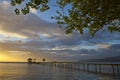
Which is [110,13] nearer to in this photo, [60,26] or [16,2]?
[60,26]

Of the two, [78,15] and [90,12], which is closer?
[90,12]

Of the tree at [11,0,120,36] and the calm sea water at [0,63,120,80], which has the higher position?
the tree at [11,0,120,36]

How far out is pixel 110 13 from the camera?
14.0 m

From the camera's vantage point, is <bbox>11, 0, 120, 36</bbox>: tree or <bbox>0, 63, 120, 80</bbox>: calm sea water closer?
<bbox>11, 0, 120, 36</bbox>: tree

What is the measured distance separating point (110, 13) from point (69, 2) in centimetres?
259

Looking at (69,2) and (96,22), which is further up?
(69,2)

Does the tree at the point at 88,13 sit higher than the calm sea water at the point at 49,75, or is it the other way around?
the tree at the point at 88,13

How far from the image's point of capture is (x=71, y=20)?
52.0 ft

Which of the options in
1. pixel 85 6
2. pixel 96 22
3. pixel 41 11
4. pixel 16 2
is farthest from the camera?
pixel 96 22

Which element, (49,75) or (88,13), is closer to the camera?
(88,13)

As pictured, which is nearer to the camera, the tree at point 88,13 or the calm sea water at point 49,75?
the tree at point 88,13

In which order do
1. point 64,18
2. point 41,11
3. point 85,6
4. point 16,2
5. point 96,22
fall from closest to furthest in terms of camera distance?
point 16,2 < point 41,11 < point 85,6 < point 96,22 < point 64,18

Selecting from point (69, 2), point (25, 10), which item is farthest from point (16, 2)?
point (69, 2)

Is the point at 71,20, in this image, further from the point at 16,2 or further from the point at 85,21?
the point at 16,2
